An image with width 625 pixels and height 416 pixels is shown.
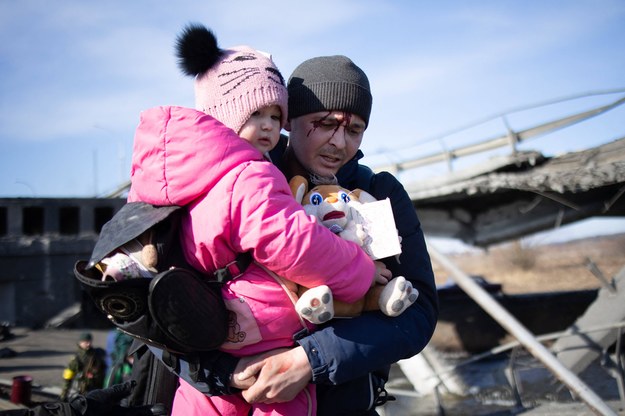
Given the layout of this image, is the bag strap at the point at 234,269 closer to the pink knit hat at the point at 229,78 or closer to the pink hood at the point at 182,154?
the pink hood at the point at 182,154

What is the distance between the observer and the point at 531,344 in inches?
161

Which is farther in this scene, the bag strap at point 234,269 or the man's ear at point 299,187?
the man's ear at point 299,187

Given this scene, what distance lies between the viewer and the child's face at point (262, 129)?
1980 mm

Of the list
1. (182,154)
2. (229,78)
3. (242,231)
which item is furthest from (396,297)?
(229,78)

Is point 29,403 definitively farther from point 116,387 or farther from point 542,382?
point 542,382

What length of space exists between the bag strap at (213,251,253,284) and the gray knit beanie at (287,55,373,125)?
73 cm

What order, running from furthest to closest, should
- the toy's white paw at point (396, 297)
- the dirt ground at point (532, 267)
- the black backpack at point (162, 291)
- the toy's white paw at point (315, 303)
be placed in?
the dirt ground at point (532, 267), the toy's white paw at point (396, 297), the toy's white paw at point (315, 303), the black backpack at point (162, 291)

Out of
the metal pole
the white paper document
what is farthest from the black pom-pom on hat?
the metal pole

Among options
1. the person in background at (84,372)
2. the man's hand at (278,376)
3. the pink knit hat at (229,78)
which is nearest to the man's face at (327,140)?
the pink knit hat at (229,78)

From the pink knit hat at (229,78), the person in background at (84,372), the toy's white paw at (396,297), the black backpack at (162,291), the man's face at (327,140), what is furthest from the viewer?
the person in background at (84,372)

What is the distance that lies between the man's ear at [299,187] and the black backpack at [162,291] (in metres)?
0.35

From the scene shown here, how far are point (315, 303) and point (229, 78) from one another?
2.81 ft

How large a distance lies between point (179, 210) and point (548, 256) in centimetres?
5231

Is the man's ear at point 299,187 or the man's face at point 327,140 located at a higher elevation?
the man's face at point 327,140
